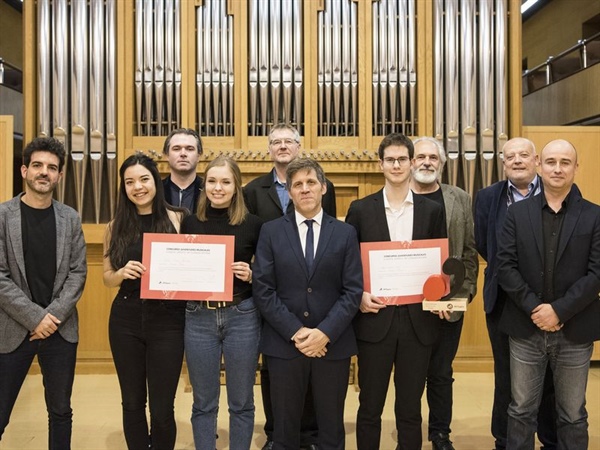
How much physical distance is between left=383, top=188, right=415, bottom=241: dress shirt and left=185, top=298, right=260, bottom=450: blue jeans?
0.76 metres

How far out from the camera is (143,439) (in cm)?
304

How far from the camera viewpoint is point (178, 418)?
4.43 metres

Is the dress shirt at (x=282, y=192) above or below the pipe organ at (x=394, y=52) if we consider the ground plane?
below

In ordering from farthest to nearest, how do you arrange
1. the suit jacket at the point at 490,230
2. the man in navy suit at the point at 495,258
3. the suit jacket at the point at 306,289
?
the man in navy suit at the point at 495,258
the suit jacket at the point at 490,230
the suit jacket at the point at 306,289

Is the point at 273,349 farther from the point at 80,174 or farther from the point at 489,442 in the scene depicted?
the point at 80,174

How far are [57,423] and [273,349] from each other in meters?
1.08

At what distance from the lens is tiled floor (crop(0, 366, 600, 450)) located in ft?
12.8

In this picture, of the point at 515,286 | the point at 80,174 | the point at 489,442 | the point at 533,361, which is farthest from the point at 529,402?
the point at 80,174

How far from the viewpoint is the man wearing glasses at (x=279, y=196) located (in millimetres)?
3609

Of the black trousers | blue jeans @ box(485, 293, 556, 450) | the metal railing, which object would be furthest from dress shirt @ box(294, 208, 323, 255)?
the metal railing

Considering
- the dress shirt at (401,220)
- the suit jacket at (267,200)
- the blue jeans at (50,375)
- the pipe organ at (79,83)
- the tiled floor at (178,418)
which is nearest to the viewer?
the blue jeans at (50,375)

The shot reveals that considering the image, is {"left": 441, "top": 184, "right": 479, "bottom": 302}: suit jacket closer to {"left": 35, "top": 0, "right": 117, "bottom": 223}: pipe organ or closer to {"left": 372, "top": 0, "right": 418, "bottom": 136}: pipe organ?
{"left": 372, "top": 0, "right": 418, "bottom": 136}: pipe organ

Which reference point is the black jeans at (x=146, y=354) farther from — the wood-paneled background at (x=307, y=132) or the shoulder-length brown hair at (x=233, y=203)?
the wood-paneled background at (x=307, y=132)

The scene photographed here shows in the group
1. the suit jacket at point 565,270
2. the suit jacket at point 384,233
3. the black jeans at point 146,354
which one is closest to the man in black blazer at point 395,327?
the suit jacket at point 384,233
